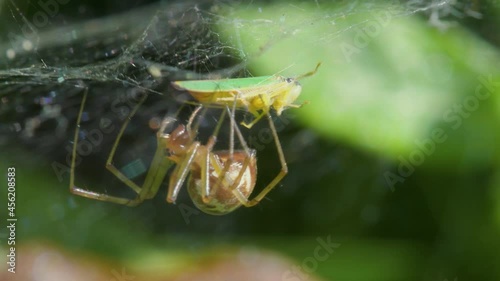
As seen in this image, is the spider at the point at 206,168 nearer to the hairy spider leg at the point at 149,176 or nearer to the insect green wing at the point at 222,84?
the hairy spider leg at the point at 149,176

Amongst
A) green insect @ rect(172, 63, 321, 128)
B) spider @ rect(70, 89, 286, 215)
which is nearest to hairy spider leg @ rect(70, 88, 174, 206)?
spider @ rect(70, 89, 286, 215)

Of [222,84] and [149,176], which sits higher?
[222,84]

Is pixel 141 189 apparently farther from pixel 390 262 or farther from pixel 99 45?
pixel 390 262

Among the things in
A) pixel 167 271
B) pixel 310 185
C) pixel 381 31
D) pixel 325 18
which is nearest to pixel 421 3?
pixel 381 31

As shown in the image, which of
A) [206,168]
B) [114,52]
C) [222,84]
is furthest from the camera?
[114,52]

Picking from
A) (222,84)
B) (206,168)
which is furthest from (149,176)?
(222,84)

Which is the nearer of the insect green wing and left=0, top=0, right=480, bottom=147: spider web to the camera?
the insect green wing

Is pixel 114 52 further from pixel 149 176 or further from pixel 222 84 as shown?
pixel 222 84

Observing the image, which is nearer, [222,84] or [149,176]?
[222,84]

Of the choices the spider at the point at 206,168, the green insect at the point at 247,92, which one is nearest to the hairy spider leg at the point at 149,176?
the spider at the point at 206,168

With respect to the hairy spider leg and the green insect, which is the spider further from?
the green insect

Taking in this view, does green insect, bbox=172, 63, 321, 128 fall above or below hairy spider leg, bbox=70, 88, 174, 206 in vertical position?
above

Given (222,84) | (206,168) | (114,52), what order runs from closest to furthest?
(222,84), (206,168), (114,52)
